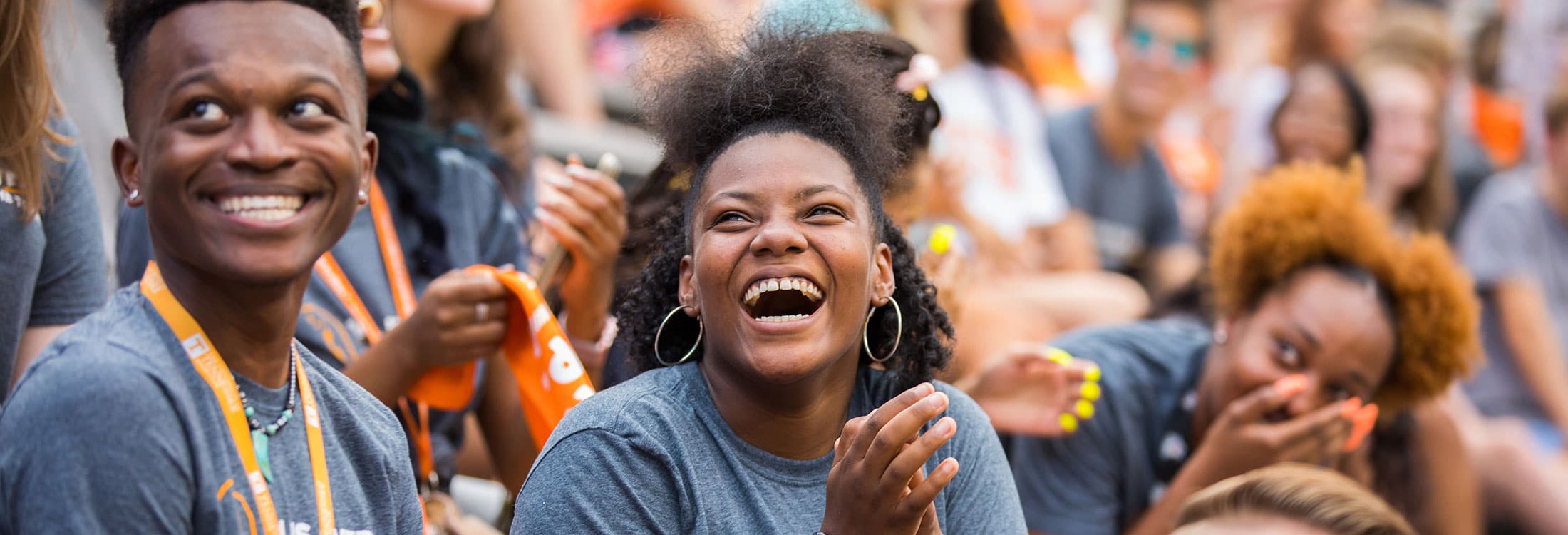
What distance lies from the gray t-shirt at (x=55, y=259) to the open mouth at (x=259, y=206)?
2.35ft

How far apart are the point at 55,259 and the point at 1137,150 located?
450 cm

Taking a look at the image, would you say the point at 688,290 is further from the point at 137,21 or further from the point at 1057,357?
the point at 1057,357

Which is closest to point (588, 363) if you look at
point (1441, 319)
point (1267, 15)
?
point (1441, 319)

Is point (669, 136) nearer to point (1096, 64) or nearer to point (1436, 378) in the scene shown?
point (1436, 378)

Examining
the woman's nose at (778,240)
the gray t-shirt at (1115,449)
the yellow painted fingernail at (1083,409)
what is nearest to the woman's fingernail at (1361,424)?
the gray t-shirt at (1115,449)

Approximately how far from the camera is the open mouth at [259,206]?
200cm

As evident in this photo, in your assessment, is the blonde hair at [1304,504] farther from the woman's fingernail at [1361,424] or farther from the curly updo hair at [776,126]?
the woman's fingernail at [1361,424]

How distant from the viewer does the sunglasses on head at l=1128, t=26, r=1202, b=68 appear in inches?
238

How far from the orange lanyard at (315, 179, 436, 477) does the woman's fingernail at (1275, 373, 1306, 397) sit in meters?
1.95

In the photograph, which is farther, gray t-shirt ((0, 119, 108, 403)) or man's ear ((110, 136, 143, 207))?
gray t-shirt ((0, 119, 108, 403))

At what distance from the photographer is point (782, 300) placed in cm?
253

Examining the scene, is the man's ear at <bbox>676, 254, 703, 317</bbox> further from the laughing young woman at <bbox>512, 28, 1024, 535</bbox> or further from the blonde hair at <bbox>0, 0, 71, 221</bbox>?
the blonde hair at <bbox>0, 0, 71, 221</bbox>

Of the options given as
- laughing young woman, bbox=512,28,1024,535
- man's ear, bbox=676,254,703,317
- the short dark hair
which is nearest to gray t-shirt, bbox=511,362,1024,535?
laughing young woman, bbox=512,28,1024,535

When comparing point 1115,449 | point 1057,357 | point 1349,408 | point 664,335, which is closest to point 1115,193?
point 1115,449
